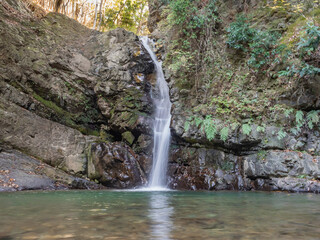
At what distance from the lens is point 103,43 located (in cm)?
1512

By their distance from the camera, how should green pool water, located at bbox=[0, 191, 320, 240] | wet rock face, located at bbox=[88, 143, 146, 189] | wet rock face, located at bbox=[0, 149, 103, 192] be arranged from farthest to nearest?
wet rock face, located at bbox=[88, 143, 146, 189], wet rock face, located at bbox=[0, 149, 103, 192], green pool water, located at bbox=[0, 191, 320, 240]

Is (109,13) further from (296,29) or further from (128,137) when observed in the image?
(296,29)

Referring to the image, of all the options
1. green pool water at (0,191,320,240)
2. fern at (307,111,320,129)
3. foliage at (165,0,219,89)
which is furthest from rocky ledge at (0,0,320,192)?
green pool water at (0,191,320,240)

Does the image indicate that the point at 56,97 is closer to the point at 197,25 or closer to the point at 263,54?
the point at 197,25

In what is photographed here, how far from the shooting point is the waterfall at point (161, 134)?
Result: 1008cm

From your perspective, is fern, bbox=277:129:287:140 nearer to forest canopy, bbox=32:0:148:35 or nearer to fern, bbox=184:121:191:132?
fern, bbox=184:121:191:132

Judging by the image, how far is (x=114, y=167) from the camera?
9.76m

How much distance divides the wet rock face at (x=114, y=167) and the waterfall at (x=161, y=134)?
576mm

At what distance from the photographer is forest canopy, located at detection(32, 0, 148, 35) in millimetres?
21587

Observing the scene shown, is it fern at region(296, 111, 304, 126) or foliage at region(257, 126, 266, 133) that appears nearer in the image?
fern at region(296, 111, 304, 126)

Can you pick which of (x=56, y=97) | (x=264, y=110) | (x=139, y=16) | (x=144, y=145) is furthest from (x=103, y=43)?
(x=139, y=16)

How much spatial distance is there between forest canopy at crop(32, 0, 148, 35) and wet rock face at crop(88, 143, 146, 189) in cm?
1480

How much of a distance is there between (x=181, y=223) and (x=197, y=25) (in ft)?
37.1

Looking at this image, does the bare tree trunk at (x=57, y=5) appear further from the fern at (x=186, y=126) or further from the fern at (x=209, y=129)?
the fern at (x=209, y=129)
